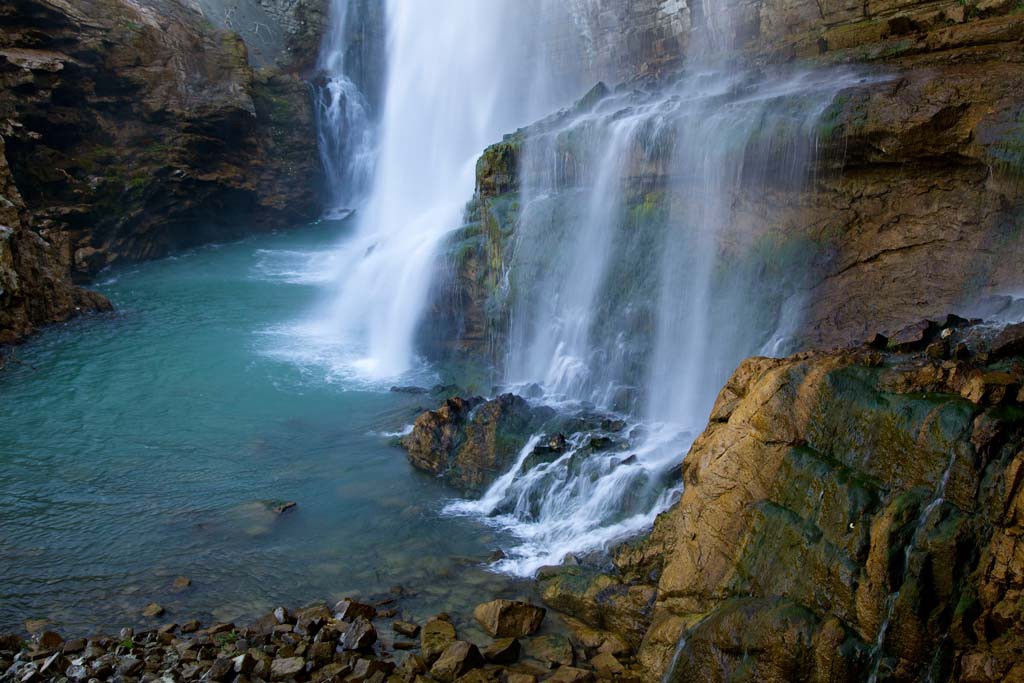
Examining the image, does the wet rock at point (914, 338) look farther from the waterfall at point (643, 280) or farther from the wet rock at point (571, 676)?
the wet rock at point (571, 676)

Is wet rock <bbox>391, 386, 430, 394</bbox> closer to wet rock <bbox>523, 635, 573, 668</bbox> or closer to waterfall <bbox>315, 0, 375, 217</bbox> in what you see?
Answer: wet rock <bbox>523, 635, 573, 668</bbox>

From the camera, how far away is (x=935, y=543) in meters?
5.27

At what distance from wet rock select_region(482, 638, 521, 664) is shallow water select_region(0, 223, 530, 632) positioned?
1.09 m

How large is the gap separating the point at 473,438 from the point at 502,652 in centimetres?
496

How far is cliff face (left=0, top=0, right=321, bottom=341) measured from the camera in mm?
22891

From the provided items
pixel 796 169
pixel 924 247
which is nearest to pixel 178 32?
pixel 796 169

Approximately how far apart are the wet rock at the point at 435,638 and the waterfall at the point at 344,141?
91.3 ft

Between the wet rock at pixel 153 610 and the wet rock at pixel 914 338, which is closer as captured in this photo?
the wet rock at pixel 914 338

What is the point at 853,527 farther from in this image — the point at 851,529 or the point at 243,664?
the point at 243,664

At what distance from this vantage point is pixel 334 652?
718 centimetres

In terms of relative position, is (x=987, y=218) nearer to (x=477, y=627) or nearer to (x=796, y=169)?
(x=796, y=169)

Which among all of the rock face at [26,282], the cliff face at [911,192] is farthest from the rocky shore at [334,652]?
the rock face at [26,282]

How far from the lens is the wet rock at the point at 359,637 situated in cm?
727

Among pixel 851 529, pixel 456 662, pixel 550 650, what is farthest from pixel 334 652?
pixel 851 529
